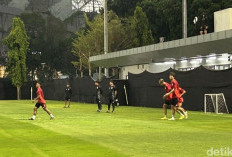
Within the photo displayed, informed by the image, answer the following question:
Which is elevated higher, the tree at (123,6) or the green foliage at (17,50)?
the tree at (123,6)

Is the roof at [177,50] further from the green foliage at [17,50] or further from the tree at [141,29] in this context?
the green foliage at [17,50]

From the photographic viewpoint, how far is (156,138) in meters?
14.8

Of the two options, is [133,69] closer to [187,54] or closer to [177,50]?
[177,50]

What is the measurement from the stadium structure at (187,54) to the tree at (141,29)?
798 inches

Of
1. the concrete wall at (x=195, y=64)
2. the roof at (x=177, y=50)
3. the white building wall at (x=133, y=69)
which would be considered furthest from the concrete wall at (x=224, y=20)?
the white building wall at (x=133, y=69)

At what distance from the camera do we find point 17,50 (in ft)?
245

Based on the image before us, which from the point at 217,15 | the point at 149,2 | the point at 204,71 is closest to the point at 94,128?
the point at 204,71

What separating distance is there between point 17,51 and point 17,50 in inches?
5.8

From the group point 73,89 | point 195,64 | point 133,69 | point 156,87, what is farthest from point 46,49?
point 156,87

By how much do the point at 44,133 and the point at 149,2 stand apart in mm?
68991

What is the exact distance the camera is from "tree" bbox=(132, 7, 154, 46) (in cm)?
7225

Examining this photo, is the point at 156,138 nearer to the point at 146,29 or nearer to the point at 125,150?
the point at 125,150

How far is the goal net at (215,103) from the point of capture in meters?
28.2

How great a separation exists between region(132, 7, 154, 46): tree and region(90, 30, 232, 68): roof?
1979 centimetres
